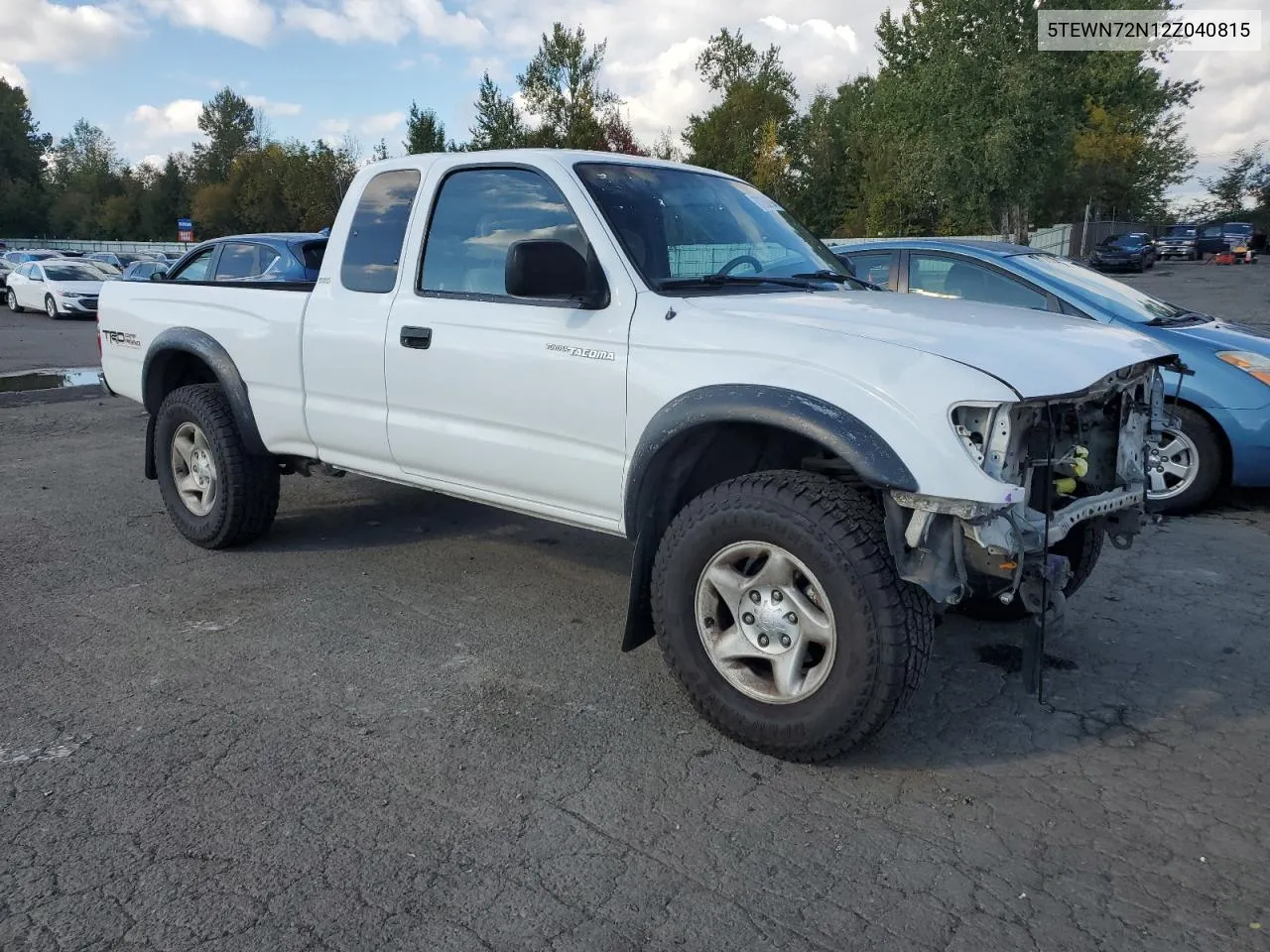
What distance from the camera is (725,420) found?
3.38 metres

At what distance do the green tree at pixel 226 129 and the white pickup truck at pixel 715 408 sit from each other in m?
94.3

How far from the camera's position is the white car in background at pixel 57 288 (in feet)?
78.9

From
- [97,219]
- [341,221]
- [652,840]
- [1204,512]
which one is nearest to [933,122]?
[1204,512]

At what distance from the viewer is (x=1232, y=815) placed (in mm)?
3066

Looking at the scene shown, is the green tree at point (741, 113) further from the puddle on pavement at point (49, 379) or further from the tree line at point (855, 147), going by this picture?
the puddle on pavement at point (49, 379)

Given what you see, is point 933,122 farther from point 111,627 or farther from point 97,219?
point 97,219

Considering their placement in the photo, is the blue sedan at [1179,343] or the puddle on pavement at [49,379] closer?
the blue sedan at [1179,343]

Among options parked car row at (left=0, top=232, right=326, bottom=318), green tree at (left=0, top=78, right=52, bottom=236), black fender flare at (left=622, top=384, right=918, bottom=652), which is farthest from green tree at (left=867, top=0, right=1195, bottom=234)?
green tree at (left=0, top=78, right=52, bottom=236)

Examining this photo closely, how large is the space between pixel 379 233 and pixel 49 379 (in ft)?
35.4

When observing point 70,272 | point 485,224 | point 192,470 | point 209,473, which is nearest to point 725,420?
point 485,224

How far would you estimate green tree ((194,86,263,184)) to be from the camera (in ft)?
295

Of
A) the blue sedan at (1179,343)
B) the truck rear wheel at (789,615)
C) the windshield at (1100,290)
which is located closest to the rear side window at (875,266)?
the blue sedan at (1179,343)

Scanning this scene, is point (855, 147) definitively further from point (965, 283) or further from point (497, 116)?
point (965, 283)

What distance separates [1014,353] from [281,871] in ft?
8.55
